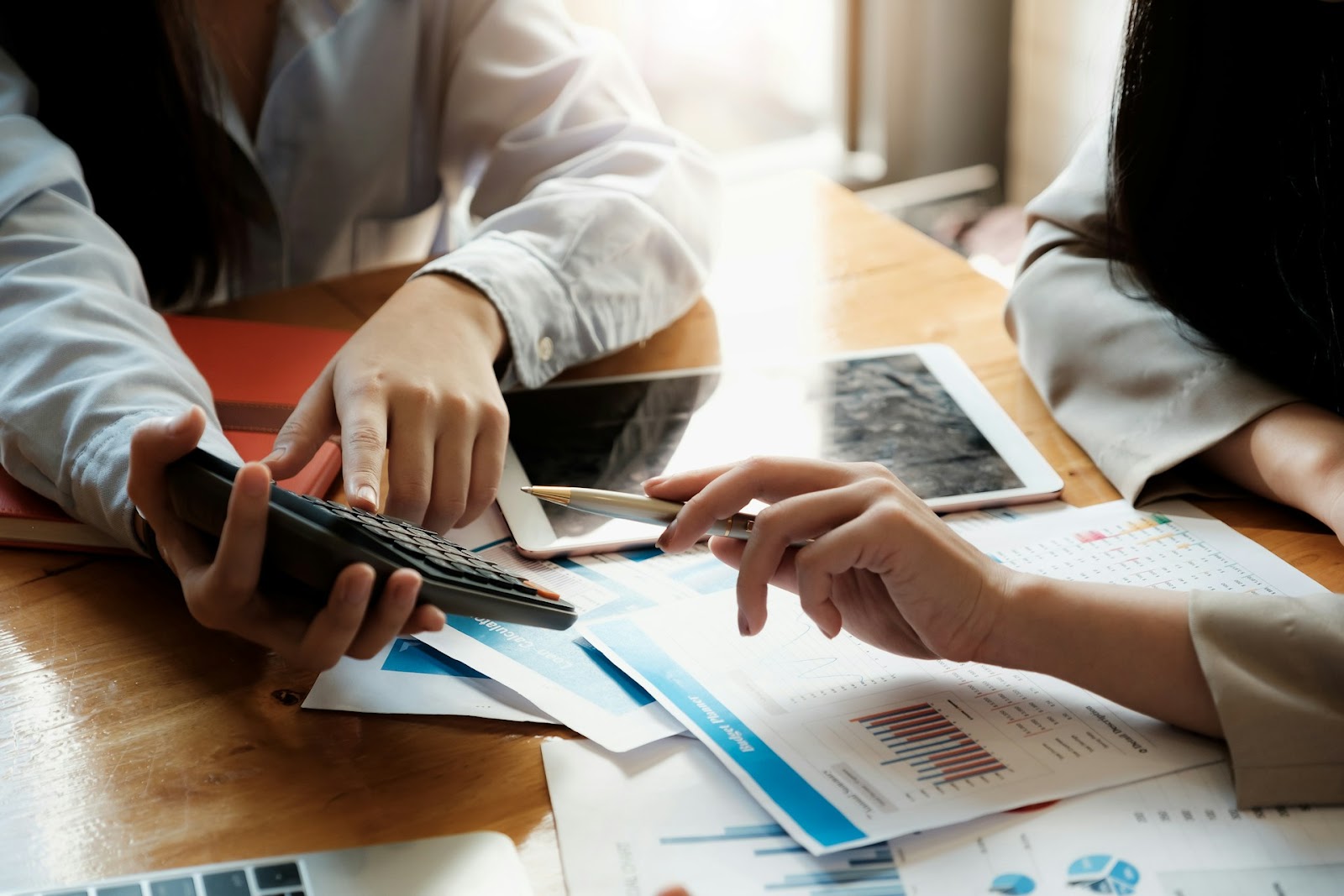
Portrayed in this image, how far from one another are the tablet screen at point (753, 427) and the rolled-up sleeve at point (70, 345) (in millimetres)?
232

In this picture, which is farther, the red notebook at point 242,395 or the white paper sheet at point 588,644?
the red notebook at point 242,395

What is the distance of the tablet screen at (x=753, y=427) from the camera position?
2.62 ft

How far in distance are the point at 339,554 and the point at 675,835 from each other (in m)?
0.19

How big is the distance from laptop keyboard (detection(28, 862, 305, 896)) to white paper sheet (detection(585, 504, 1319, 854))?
19 centimetres

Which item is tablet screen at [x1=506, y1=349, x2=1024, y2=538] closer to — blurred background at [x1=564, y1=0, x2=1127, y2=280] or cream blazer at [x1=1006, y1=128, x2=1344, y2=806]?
cream blazer at [x1=1006, y1=128, x2=1344, y2=806]

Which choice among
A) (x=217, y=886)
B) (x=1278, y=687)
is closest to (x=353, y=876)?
(x=217, y=886)

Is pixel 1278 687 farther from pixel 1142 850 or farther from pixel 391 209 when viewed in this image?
pixel 391 209

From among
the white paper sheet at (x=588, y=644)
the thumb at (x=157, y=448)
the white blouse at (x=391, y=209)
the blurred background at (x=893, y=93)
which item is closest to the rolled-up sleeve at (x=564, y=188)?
the white blouse at (x=391, y=209)

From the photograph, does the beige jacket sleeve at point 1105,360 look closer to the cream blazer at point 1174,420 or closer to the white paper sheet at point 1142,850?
the cream blazer at point 1174,420

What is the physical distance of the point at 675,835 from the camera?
516 millimetres

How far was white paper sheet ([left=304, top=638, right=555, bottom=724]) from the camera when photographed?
1.96 ft

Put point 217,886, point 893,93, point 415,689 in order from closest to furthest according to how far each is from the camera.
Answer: point 217,886
point 415,689
point 893,93

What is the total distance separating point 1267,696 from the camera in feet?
1.81

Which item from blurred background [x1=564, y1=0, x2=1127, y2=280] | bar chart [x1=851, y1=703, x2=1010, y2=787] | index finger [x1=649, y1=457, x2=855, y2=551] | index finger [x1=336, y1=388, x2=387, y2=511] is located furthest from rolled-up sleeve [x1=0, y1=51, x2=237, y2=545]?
blurred background [x1=564, y1=0, x2=1127, y2=280]
